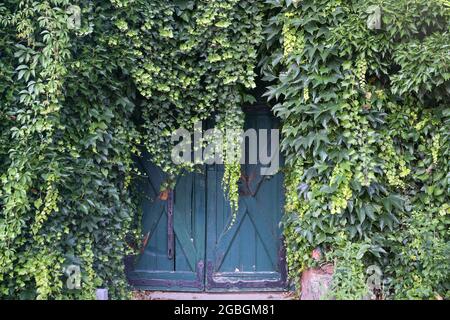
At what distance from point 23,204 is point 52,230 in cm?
33

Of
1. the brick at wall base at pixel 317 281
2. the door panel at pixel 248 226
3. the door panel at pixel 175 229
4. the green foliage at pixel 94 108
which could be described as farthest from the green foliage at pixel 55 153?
the brick at wall base at pixel 317 281

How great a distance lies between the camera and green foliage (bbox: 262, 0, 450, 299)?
165 inches

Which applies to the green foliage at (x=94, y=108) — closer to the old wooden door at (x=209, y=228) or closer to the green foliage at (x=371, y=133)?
the old wooden door at (x=209, y=228)

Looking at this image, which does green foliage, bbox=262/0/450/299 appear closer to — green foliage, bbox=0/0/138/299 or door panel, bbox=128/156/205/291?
door panel, bbox=128/156/205/291

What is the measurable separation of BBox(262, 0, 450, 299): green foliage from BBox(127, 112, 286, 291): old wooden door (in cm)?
80

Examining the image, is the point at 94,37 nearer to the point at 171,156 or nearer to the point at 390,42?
the point at 171,156

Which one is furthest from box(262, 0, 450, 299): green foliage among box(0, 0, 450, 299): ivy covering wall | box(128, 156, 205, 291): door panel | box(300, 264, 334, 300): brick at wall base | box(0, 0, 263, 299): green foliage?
box(128, 156, 205, 291): door panel

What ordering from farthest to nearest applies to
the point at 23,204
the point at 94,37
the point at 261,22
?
the point at 261,22 → the point at 94,37 → the point at 23,204

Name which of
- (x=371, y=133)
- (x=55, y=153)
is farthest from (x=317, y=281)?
(x=55, y=153)

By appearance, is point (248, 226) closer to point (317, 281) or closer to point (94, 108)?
point (317, 281)

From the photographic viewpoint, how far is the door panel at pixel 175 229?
212 inches

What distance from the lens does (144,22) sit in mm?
4719

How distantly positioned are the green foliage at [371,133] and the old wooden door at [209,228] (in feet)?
2.63

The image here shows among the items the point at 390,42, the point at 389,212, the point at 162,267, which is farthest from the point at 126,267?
the point at 390,42
